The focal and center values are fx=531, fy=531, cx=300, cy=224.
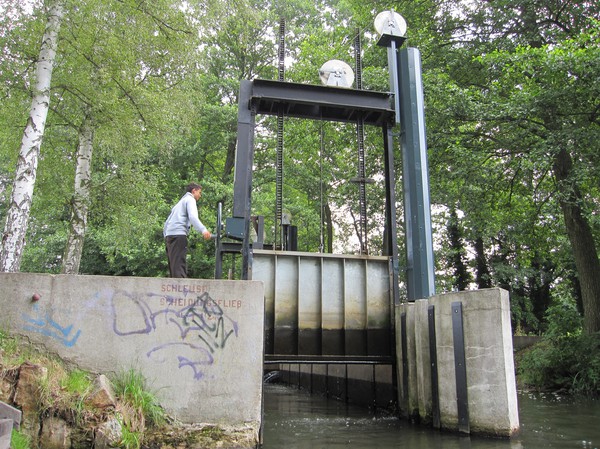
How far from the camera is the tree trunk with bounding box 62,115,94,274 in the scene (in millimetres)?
13970

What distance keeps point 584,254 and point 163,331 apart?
13.2 metres

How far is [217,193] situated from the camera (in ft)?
72.0

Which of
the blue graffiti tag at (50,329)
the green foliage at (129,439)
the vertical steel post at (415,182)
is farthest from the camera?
the vertical steel post at (415,182)

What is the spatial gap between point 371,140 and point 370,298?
8244mm

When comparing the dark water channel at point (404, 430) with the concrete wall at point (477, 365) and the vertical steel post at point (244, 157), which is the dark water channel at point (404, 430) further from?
the vertical steel post at point (244, 157)

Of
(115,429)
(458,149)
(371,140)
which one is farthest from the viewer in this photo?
(371,140)

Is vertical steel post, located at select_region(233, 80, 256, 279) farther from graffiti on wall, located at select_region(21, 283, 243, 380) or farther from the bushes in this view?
the bushes

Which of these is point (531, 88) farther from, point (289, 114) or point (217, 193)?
point (217, 193)

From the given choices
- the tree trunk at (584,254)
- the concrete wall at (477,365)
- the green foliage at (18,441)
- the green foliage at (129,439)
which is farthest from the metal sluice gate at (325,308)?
the tree trunk at (584,254)

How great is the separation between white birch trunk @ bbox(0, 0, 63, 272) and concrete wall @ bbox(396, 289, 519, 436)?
7.12 meters

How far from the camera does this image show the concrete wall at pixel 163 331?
634 cm

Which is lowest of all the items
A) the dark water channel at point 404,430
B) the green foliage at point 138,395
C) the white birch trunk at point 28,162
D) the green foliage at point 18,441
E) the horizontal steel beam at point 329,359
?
the dark water channel at point 404,430

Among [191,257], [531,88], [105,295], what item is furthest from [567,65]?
[191,257]

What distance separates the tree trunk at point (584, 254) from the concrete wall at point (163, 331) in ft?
37.8
